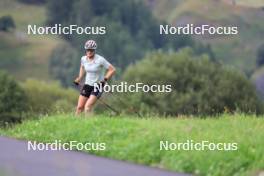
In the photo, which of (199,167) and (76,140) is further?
(76,140)

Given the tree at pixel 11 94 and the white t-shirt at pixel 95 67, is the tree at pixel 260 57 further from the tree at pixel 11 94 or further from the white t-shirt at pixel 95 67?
the white t-shirt at pixel 95 67

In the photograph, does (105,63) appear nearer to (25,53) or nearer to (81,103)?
(81,103)

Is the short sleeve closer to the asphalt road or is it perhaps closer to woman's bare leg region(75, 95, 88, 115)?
woman's bare leg region(75, 95, 88, 115)

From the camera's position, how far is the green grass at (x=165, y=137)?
36.2ft

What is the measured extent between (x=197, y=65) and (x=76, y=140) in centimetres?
6208

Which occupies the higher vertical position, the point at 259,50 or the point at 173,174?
the point at 259,50

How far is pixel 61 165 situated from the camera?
38.7 feet

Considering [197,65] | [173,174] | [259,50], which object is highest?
[259,50]

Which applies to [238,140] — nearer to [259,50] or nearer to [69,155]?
[69,155]

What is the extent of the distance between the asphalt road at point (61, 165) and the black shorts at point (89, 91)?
3640mm

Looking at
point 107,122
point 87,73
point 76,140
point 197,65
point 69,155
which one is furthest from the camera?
point 197,65

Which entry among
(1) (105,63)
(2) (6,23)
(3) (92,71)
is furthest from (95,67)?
(2) (6,23)

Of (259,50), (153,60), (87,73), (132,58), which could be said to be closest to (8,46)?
(132,58)

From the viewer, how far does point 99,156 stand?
1305cm
